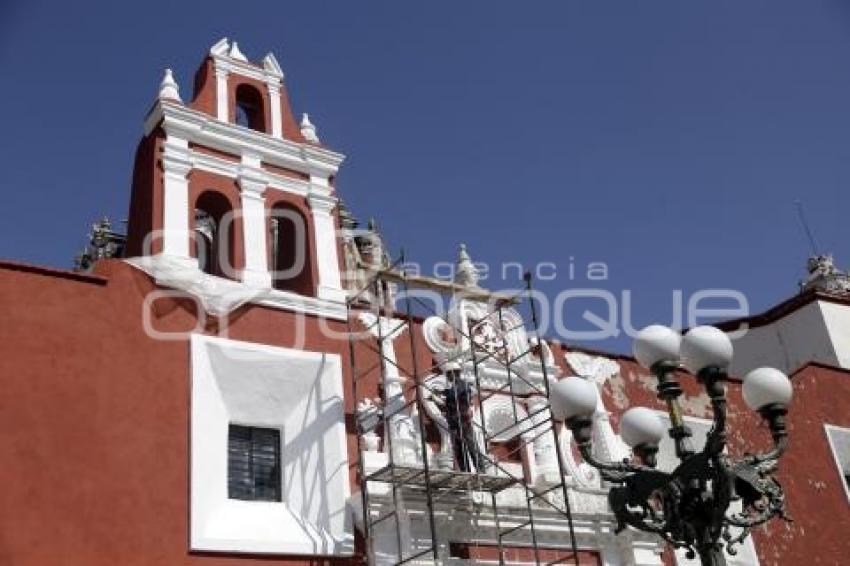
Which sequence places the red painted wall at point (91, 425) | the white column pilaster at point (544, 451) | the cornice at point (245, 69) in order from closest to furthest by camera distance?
the red painted wall at point (91, 425)
the white column pilaster at point (544, 451)
the cornice at point (245, 69)

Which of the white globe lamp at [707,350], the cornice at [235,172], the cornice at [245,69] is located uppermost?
the cornice at [245,69]

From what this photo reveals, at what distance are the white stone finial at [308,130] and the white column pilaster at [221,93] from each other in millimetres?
1151

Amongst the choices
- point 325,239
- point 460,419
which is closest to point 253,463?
point 460,419

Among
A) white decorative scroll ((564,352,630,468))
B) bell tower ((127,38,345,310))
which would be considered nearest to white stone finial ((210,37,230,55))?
bell tower ((127,38,345,310))

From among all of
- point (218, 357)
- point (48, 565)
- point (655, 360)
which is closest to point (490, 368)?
point (218, 357)

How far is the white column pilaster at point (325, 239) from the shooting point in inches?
481

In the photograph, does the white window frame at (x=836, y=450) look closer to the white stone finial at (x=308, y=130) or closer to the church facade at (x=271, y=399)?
the church facade at (x=271, y=399)

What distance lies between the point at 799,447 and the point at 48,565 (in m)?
A: 10.9

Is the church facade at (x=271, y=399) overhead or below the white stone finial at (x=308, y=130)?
below

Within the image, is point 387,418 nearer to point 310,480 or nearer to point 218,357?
point 310,480

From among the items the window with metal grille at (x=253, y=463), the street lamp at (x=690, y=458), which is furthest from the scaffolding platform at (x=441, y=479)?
the street lamp at (x=690, y=458)

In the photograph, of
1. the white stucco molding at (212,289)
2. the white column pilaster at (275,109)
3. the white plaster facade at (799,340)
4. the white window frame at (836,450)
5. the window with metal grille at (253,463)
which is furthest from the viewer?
the white plaster facade at (799,340)

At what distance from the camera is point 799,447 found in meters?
15.2

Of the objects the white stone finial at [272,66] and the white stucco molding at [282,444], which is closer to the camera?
the white stucco molding at [282,444]
